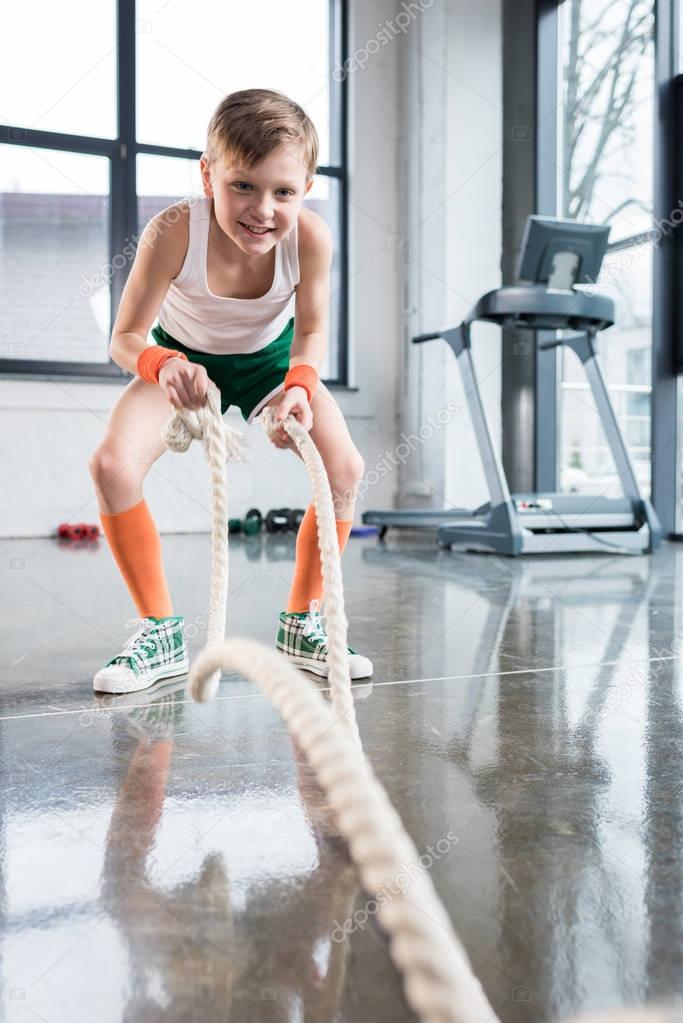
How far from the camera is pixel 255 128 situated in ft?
3.66

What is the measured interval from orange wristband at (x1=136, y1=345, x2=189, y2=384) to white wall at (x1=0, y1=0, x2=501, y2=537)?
124 inches

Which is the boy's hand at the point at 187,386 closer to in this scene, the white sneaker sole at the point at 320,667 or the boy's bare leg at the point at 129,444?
the boy's bare leg at the point at 129,444

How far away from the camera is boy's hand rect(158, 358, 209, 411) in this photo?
41.8 inches

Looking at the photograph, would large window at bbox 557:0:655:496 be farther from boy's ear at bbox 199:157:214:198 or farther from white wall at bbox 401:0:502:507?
boy's ear at bbox 199:157:214:198

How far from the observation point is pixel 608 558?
321 cm

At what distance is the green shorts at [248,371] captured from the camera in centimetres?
144

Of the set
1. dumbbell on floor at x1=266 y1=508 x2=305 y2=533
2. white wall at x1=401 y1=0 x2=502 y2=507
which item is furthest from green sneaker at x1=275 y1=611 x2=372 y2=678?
white wall at x1=401 y1=0 x2=502 y2=507

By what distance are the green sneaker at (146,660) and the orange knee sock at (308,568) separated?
195 millimetres

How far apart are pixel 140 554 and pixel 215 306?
1.31 feet

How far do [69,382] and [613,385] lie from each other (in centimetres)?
253

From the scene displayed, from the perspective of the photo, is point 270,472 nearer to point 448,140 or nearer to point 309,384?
point 448,140

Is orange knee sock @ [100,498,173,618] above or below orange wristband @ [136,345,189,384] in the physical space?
below

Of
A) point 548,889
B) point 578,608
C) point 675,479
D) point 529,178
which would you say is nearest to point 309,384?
point 548,889

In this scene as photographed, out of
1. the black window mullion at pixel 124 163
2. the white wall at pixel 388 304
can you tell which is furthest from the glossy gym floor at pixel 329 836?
the black window mullion at pixel 124 163
